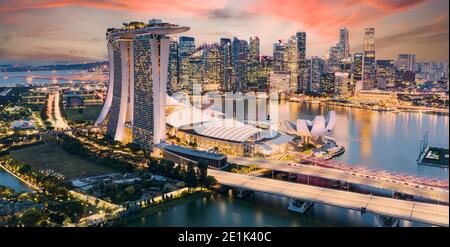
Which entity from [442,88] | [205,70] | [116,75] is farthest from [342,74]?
[116,75]

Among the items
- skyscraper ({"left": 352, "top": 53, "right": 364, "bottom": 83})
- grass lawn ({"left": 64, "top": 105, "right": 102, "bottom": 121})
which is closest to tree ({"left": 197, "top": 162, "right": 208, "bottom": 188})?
Result: grass lawn ({"left": 64, "top": 105, "right": 102, "bottom": 121})

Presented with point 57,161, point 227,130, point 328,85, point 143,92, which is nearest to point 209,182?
point 227,130

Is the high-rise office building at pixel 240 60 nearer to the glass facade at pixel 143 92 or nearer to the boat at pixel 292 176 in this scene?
the glass facade at pixel 143 92

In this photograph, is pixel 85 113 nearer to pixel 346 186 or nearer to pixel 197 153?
pixel 197 153

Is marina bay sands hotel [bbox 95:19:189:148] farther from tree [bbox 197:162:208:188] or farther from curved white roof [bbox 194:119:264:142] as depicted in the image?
tree [bbox 197:162:208:188]

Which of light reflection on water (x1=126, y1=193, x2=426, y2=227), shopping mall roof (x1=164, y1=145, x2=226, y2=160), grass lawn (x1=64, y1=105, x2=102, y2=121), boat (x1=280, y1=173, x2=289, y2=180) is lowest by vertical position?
light reflection on water (x1=126, y1=193, x2=426, y2=227)

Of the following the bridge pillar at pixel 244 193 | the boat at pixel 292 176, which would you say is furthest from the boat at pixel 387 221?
the boat at pixel 292 176
